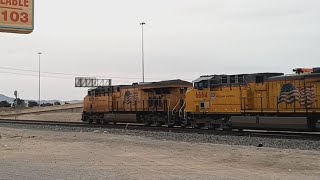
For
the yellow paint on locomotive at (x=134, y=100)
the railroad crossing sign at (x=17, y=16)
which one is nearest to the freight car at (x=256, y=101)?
the yellow paint on locomotive at (x=134, y=100)

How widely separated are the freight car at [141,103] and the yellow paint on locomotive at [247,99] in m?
3.37

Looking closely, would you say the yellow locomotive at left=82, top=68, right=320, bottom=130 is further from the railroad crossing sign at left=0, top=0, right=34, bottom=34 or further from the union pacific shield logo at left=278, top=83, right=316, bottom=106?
the railroad crossing sign at left=0, top=0, right=34, bottom=34

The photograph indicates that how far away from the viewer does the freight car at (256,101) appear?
2188 centimetres

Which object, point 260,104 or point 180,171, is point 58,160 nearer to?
point 180,171

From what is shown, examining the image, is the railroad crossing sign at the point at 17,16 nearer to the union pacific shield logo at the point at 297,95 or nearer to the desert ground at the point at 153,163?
the desert ground at the point at 153,163

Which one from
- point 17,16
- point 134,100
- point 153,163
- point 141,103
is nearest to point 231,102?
point 141,103

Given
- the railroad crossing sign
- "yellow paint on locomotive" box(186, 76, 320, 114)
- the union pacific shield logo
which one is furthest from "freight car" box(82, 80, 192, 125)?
the railroad crossing sign

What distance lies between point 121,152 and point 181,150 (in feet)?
7.00

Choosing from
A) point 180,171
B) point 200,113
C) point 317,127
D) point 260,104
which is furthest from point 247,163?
point 200,113

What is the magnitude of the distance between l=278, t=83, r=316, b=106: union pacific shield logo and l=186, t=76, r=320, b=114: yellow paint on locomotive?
0.41 ft

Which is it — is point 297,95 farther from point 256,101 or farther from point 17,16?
point 17,16

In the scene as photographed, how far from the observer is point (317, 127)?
69.4 ft

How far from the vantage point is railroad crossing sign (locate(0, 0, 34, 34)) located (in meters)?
16.6

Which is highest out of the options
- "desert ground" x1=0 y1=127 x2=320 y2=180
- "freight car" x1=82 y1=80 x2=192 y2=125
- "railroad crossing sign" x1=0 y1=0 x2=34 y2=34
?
"railroad crossing sign" x1=0 y1=0 x2=34 y2=34
